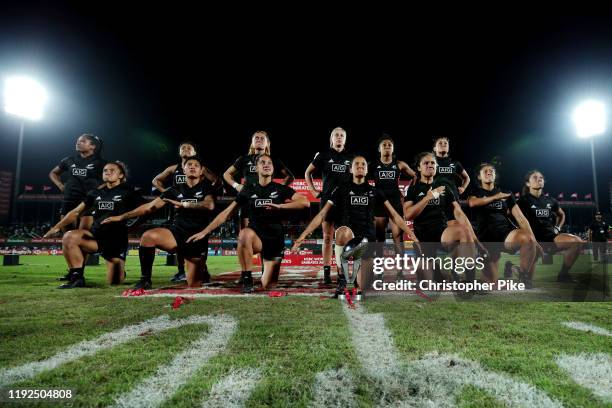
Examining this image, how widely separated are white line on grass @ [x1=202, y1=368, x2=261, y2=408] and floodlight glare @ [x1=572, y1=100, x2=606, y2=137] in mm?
26016

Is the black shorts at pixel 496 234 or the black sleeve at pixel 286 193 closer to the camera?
the black sleeve at pixel 286 193

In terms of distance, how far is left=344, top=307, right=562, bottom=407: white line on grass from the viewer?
1.67m

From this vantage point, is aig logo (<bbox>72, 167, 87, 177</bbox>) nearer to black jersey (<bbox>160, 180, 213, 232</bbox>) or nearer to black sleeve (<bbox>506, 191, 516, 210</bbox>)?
black jersey (<bbox>160, 180, 213, 232</bbox>)

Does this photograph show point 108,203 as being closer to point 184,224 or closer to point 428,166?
point 184,224

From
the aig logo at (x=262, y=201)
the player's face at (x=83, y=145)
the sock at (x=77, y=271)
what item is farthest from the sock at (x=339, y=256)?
the player's face at (x=83, y=145)

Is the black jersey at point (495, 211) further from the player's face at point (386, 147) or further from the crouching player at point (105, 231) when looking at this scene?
the crouching player at point (105, 231)

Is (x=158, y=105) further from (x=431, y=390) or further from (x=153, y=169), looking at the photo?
(x=431, y=390)

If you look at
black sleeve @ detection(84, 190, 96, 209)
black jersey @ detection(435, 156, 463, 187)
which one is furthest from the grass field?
black jersey @ detection(435, 156, 463, 187)

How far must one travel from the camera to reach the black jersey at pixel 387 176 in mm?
6543

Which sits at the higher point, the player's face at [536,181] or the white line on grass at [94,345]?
the player's face at [536,181]

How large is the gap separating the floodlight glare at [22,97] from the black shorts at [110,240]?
655 inches

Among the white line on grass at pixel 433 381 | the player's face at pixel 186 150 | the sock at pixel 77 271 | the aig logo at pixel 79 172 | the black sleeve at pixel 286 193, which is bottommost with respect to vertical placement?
the white line on grass at pixel 433 381

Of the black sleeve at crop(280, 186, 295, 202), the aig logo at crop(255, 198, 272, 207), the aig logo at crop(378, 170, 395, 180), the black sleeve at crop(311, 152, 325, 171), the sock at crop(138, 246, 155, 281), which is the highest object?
the black sleeve at crop(311, 152, 325, 171)

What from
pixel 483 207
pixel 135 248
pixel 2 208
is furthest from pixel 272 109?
pixel 2 208
